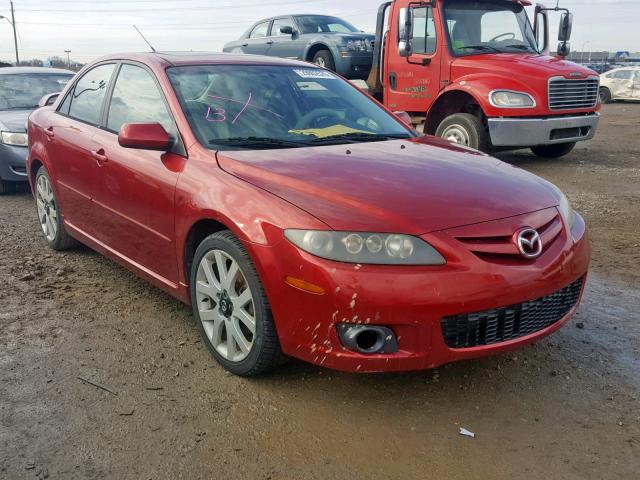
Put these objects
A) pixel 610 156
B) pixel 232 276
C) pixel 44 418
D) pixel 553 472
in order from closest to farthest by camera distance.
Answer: pixel 553 472, pixel 44 418, pixel 232 276, pixel 610 156

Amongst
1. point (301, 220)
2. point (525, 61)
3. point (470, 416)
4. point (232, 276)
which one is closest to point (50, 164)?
point (232, 276)

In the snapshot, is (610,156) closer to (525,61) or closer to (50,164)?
(525,61)

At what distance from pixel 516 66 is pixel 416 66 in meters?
1.43

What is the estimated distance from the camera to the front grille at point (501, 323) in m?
2.62

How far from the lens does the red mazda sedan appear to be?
2.59 meters

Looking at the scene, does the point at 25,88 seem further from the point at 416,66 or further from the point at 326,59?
the point at 416,66

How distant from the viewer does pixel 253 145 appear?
136 inches

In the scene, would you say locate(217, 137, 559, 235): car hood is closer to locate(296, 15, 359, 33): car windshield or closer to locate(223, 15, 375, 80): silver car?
locate(223, 15, 375, 80): silver car

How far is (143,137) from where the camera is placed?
333cm

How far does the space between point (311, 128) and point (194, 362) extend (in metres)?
1.51

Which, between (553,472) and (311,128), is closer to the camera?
(553,472)

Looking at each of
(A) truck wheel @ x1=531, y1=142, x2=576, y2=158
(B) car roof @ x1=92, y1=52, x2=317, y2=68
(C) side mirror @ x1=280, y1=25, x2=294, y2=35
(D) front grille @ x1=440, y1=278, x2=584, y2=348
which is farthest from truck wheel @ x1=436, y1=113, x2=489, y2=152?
(D) front grille @ x1=440, y1=278, x2=584, y2=348

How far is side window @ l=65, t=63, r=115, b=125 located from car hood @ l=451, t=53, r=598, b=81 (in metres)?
5.52

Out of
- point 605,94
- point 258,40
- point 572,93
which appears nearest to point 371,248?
point 572,93
